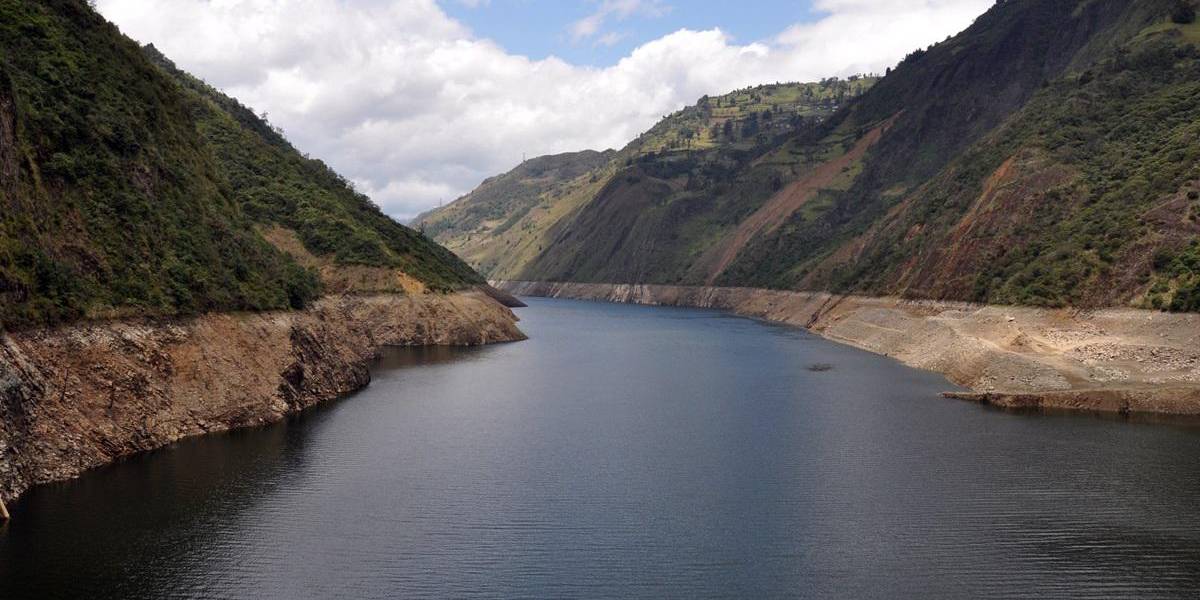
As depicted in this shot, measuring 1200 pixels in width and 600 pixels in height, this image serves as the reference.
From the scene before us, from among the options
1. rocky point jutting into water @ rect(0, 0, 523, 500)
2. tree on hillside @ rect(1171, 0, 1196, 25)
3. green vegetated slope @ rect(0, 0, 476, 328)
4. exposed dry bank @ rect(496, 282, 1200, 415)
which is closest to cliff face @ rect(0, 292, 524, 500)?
rocky point jutting into water @ rect(0, 0, 523, 500)

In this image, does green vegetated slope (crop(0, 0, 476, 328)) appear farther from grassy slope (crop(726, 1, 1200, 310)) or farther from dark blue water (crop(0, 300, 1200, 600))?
grassy slope (crop(726, 1, 1200, 310))

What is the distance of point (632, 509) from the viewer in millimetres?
39969

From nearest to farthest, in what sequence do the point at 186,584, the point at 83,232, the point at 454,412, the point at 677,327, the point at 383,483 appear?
the point at 186,584 < the point at 383,483 < the point at 83,232 < the point at 454,412 < the point at 677,327

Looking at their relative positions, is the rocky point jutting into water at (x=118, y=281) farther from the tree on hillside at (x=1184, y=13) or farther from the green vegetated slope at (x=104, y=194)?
the tree on hillside at (x=1184, y=13)

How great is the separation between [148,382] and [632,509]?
2882 cm

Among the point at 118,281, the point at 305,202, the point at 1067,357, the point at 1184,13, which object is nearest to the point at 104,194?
the point at 118,281

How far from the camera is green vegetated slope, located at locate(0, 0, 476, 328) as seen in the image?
1805 inches

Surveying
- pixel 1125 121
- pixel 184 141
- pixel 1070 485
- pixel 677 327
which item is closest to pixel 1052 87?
pixel 1125 121

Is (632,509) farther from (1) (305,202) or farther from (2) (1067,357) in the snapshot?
(1) (305,202)

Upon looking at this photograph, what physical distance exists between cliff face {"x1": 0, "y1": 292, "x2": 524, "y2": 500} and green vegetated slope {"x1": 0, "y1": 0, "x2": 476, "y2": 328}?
159 cm

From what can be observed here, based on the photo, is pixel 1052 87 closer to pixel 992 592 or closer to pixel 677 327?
pixel 677 327

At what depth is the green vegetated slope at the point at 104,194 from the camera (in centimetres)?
4584

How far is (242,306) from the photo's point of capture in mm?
63438

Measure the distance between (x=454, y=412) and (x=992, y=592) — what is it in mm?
44400
